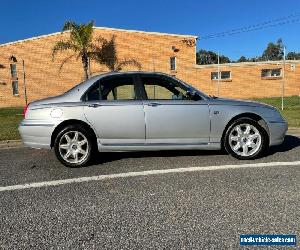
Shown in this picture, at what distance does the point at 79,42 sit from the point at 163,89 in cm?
2273

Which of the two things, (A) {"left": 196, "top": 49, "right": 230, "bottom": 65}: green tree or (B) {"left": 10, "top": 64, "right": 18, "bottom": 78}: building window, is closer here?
(B) {"left": 10, "top": 64, "right": 18, "bottom": 78}: building window

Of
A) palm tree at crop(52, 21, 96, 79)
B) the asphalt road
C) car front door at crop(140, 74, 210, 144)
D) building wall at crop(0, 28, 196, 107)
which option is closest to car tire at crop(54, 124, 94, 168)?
the asphalt road

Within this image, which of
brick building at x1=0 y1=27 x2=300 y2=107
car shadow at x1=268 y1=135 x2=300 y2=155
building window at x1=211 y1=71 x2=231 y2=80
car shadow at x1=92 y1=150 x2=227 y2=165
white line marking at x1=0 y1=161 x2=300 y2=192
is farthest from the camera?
building window at x1=211 y1=71 x2=231 y2=80

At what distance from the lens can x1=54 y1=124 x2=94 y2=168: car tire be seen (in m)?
5.54

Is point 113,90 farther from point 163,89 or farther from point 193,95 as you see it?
point 193,95

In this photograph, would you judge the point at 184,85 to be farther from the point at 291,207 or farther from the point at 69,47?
the point at 69,47

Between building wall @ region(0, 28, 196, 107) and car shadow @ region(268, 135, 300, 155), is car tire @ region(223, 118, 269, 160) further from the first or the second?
building wall @ region(0, 28, 196, 107)

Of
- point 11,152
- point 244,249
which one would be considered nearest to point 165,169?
point 244,249

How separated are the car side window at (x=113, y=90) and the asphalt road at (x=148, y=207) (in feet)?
3.72

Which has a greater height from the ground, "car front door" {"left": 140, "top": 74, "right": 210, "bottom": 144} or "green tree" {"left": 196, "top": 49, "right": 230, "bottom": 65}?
"green tree" {"left": 196, "top": 49, "right": 230, "bottom": 65}

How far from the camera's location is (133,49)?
29109mm

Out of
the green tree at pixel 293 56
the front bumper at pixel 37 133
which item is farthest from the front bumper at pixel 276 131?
the green tree at pixel 293 56

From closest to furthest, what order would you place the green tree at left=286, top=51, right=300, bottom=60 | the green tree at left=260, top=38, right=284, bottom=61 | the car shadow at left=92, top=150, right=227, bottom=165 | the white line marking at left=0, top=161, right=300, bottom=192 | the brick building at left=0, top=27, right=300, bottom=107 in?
the white line marking at left=0, top=161, right=300, bottom=192 → the car shadow at left=92, top=150, right=227, bottom=165 → the brick building at left=0, top=27, right=300, bottom=107 → the green tree at left=286, top=51, right=300, bottom=60 → the green tree at left=260, top=38, right=284, bottom=61

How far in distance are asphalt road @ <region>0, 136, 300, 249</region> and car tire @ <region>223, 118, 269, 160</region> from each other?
0.21m
